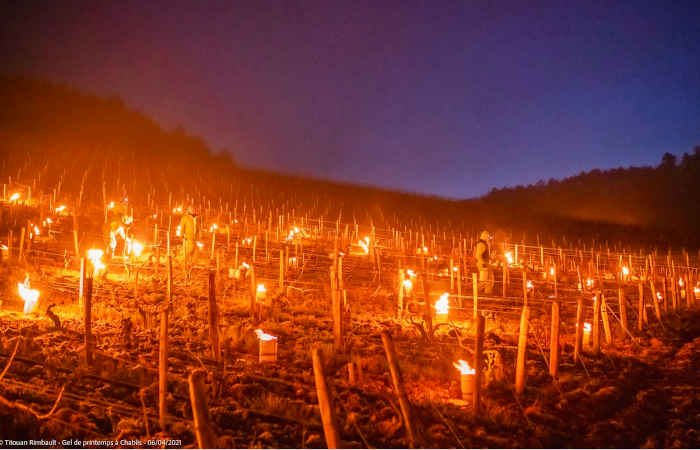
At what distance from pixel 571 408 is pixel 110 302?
31.7 ft

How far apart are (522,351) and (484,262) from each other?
7.31 metres

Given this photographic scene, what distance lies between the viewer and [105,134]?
64.2m

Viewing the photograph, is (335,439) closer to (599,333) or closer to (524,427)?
(524,427)

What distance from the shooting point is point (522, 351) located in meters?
7.16

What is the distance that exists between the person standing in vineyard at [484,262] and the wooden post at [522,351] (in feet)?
22.8

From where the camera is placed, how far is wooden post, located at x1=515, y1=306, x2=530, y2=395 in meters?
7.12

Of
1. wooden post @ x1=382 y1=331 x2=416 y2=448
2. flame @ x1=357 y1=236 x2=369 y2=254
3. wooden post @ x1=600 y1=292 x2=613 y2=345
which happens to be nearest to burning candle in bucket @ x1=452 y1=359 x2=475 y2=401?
wooden post @ x1=382 y1=331 x2=416 y2=448

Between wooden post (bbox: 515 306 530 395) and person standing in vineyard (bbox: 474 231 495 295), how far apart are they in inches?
274

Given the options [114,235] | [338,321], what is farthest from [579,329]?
[114,235]

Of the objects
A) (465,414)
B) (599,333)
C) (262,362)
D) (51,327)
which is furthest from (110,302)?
(599,333)

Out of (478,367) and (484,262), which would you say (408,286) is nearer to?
(484,262)

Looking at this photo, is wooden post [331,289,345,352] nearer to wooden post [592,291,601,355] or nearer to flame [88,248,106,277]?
wooden post [592,291,601,355]

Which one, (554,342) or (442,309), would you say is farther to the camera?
(442,309)

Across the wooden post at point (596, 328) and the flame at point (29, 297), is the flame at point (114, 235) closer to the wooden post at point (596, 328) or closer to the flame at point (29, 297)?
the flame at point (29, 297)
